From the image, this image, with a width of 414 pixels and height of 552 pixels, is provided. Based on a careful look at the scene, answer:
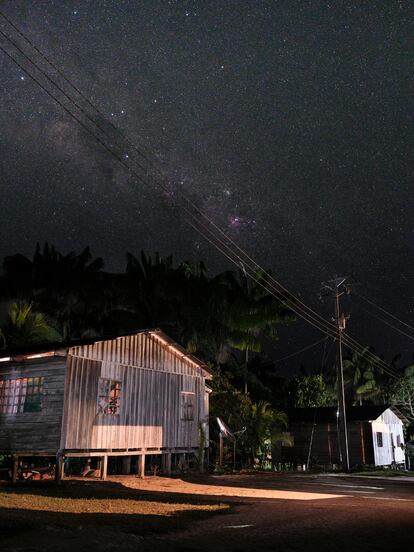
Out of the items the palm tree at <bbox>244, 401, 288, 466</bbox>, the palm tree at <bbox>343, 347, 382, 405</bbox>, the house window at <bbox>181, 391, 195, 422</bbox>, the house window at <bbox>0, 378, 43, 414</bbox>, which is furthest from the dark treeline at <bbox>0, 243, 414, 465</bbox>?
the palm tree at <bbox>343, 347, 382, 405</bbox>

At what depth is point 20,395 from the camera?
67.3 ft

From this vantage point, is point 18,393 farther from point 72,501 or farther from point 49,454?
point 72,501

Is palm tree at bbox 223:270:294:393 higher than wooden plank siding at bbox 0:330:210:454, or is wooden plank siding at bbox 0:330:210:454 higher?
palm tree at bbox 223:270:294:393

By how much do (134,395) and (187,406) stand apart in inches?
151

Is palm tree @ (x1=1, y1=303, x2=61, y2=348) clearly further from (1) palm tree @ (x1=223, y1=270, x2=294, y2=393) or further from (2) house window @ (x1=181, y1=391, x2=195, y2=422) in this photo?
(1) palm tree @ (x1=223, y1=270, x2=294, y2=393)

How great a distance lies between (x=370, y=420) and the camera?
38688mm

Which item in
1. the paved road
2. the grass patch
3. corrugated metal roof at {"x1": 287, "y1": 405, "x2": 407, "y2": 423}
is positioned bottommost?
the paved road

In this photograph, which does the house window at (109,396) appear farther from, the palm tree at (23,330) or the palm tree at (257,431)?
the palm tree at (257,431)

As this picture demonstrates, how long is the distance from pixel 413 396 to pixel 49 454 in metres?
36.8

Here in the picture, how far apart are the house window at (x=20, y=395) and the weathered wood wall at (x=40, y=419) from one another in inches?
6.4

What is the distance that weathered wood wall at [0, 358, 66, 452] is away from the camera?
1944 centimetres

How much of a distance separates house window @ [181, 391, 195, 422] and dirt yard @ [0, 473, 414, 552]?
7.08 meters

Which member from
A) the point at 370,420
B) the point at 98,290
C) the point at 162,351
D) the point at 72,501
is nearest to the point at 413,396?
the point at 370,420

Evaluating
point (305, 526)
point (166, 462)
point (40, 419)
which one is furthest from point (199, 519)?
point (166, 462)
